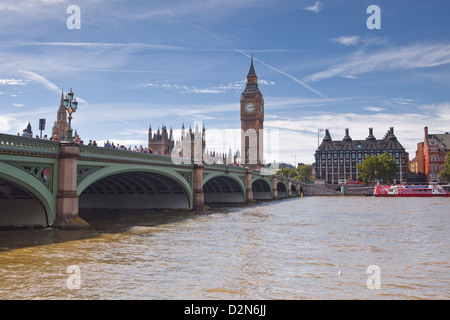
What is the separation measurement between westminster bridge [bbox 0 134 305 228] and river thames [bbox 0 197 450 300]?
5.25 feet

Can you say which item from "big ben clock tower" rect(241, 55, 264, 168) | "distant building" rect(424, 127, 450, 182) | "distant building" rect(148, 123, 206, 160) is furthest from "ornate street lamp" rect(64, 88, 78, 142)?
"big ben clock tower" rect(241, 55, 264, 168)

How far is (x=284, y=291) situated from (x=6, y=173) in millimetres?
15491

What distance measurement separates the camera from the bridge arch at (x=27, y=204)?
74.2ft

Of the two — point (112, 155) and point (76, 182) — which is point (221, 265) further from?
point (112, 155)

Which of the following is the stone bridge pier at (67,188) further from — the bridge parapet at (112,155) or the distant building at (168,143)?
the distant building at (168,143)

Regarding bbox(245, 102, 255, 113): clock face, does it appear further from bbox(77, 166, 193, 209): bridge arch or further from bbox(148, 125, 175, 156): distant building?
bbox(77, 166, 193, 209): bridge arch

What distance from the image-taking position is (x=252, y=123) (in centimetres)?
18038

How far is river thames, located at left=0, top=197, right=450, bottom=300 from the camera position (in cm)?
1148

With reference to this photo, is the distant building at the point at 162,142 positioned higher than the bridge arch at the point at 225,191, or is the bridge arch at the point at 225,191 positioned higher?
the distant building at the point at 162,142

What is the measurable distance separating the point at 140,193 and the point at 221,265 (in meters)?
32.6

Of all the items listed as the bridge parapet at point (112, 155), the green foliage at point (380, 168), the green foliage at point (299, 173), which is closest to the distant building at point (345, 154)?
the green foliage at point (299, 173)

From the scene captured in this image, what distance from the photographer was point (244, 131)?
180 m

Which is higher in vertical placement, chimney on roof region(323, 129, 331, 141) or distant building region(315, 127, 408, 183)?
chimney on roof region(323, 129, 331, 141)
